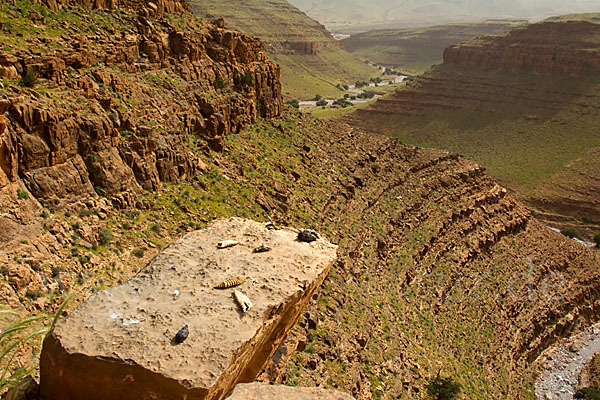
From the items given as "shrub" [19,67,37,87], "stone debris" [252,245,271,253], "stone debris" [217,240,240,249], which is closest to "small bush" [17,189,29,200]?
"shrub" [19,67,37,87]

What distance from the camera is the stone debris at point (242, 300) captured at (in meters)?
12.8

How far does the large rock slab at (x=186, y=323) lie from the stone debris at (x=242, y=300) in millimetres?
133

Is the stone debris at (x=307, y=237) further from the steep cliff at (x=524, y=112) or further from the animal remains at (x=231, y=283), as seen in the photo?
the steep cliff at (x=524, y=112)

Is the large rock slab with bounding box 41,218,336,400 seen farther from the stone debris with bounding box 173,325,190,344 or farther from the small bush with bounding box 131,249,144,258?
the small bush with bounding box 131,249,144,258

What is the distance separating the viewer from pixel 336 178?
49000 millimetres

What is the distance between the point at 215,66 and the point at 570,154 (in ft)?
274

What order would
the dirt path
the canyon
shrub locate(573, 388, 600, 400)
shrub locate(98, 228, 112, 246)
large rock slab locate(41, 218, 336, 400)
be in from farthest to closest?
the dirt path
shrub locate(573, 388, 600, 400)
shrub locate(98, 228, 112, 246)
the canyon
large rock slab locate(41, 218, 336, 400)

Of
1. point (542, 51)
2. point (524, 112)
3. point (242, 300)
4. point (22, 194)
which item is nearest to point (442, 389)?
point (242, 300)

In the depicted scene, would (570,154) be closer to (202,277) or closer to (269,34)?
(202,277)

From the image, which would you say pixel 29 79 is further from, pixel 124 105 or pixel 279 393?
pixel 279 393

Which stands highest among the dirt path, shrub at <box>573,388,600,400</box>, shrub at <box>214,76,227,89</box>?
shrub at <box>214,76,227,89</box>

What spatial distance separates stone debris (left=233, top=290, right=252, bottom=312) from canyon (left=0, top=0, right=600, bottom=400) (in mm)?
313

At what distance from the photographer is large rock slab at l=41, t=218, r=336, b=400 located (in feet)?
34.9

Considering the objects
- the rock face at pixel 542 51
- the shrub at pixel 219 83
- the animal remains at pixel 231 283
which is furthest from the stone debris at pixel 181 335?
the rock face at pixel 542 51
